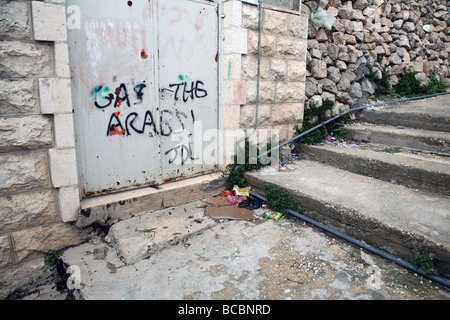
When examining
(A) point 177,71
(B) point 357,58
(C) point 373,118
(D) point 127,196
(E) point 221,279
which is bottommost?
(E) point 221,279

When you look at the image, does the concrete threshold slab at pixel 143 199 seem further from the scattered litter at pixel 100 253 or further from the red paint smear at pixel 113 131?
the red paint smear at pixel 113 131

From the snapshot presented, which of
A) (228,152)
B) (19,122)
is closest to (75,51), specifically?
(19,122)

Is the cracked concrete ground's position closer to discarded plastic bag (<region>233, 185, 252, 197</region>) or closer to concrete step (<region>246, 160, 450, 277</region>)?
concrete step (<region>246, 160, 450, 277</region>)

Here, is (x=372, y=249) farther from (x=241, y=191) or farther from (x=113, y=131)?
(x=113, y=131)

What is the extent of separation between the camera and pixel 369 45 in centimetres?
585

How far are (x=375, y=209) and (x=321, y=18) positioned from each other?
352cm

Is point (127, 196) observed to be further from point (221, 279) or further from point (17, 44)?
point (17, 44)

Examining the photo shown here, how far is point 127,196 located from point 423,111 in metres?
4.73

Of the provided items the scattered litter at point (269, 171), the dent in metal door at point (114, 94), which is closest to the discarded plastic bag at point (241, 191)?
the scattered litter at point (269, 171)

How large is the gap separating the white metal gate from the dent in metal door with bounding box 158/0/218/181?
0.5 inches

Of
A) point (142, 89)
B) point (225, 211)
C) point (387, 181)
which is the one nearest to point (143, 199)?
point (225, 211)

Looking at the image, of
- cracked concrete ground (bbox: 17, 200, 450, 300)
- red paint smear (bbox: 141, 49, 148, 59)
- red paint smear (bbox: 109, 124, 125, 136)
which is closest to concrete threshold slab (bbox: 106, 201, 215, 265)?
cracked concrete ground (bbox: 17, 200, 450, 300)

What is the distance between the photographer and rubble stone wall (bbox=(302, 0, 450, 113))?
5.25m
